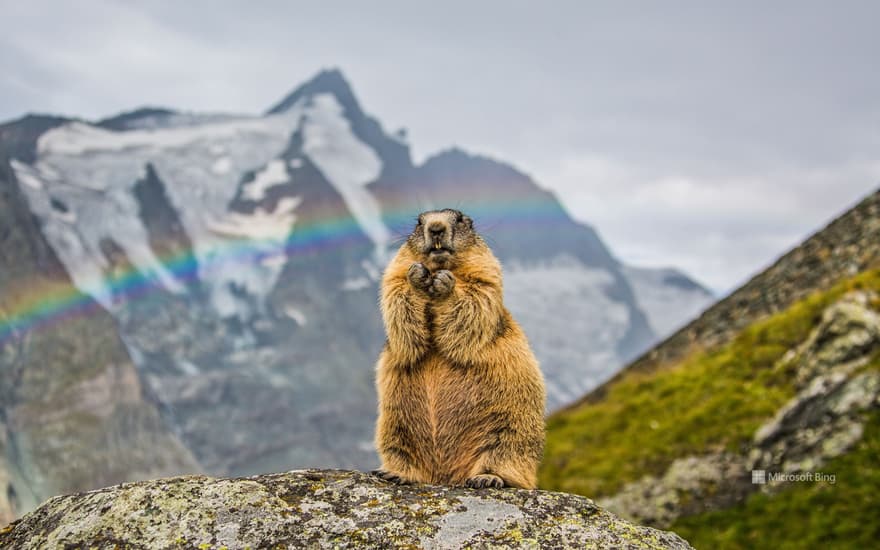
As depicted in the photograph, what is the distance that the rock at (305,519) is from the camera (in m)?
5.46

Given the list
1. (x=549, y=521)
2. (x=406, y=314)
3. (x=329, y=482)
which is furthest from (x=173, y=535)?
(x=406, y=314)

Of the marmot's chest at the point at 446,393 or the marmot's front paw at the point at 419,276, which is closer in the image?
the marmot's chest at the point at 446,393

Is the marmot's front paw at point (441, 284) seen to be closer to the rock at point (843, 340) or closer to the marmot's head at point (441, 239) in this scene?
the marmot's head at point (441, 239)

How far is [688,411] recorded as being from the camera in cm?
2905

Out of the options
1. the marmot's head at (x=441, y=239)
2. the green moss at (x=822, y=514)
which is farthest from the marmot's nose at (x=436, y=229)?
the green moss at (x=822, y=514)

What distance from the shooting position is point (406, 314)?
26.8ft

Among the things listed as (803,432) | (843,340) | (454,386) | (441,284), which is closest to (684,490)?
(803,432)

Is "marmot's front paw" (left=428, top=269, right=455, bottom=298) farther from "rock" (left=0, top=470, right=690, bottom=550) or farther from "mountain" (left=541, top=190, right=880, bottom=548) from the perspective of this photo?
"mountain" (left=541, top=190, right=880, bottom=548)

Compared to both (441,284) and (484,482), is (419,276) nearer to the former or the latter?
(441,284)

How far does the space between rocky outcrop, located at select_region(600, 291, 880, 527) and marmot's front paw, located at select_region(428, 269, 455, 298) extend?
50.6 ft

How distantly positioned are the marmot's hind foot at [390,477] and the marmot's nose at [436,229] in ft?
9.99

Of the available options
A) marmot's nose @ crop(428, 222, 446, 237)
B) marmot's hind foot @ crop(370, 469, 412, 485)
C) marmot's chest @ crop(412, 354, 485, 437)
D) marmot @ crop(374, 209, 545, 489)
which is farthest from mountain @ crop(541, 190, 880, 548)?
marmot's hind foot @ crop(370, 469, 412, 485)

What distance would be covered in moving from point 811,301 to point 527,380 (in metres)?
27.0

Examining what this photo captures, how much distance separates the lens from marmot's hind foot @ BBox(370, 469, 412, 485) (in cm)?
701
